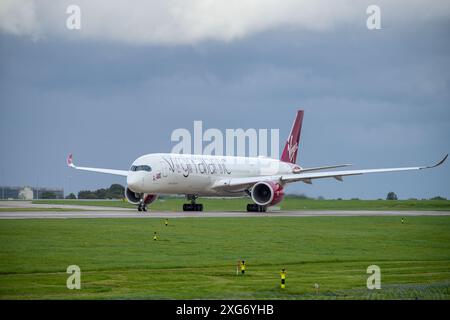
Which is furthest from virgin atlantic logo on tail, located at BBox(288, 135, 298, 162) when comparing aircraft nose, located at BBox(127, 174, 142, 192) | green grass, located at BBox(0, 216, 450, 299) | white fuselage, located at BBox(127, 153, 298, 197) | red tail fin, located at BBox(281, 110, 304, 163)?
green grass, located at BBox(0, 216, 450, 299)

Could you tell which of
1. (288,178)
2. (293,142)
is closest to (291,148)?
(293,142)

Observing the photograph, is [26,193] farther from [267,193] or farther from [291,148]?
[267,193]

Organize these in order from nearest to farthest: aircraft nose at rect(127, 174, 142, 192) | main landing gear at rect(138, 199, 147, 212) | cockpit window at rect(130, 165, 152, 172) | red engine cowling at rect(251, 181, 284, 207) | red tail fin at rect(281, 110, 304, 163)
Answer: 1. aircraft nose at rect(127, 174, 142, 192)
2. cockpit window at rect(130, 165, 152, 172)
3. main landing gear at rect(138, 199, 147, 212)
4. red engine cowling at rect(251, 181, 284, 207)
5. red tail fin at rect(281, 110, 304, 163)

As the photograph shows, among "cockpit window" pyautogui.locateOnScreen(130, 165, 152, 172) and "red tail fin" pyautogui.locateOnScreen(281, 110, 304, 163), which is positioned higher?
"red tail fin" pyautogui.locateOnScreen(281, 110, 304, 163)

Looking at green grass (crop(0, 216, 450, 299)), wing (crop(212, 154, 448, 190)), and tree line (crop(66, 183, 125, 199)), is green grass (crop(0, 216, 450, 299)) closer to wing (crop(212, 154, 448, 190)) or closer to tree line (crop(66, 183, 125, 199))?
wing (crop(212, 154, 448, 190))

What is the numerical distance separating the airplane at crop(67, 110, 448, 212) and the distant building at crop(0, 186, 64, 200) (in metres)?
59.1

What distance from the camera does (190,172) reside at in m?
70.6

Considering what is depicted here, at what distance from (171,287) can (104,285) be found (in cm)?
189

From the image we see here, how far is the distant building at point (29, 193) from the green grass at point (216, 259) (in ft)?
299

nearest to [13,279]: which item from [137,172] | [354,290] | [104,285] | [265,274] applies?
[104,285]

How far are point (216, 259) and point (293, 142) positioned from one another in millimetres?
55056

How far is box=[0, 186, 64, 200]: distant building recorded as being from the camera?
13738cm
